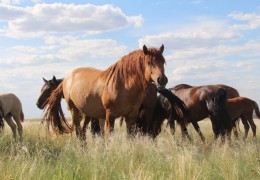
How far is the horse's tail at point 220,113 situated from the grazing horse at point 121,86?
3.41 meters

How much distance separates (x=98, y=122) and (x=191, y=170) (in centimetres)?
595

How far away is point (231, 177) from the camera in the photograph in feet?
15.1

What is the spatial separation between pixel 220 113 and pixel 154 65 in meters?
4.07

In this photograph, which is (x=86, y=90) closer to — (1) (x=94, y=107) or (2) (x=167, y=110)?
(1) (x=94, y=107)

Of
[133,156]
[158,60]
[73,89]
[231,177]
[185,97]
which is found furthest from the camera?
[185,97]

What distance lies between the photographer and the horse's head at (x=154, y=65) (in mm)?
6391

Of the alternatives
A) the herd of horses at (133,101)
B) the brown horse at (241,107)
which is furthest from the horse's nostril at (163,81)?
the brown horse at (241,107)

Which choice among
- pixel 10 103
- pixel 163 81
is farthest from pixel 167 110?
→ pixel 10 103

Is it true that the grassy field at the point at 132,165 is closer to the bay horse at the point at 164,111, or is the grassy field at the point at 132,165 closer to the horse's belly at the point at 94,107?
the horse's belly at the point at 94,107

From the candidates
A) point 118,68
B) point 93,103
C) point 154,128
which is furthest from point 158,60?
point 154,128

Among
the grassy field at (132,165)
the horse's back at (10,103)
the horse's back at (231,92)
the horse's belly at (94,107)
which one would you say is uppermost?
the horse's belly at (94,107)

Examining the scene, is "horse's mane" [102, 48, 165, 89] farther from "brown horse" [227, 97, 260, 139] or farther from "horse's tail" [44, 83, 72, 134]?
"brown horse" [227, 97, 260, 139]

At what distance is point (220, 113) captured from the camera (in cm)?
1009

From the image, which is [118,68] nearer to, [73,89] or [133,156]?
[73,89]
